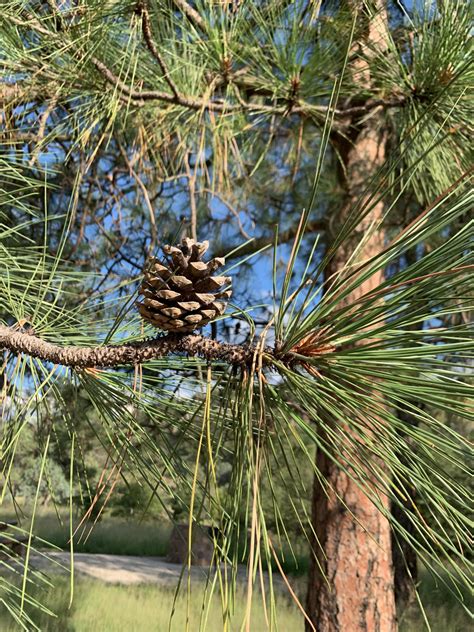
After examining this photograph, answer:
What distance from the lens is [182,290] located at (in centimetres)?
30

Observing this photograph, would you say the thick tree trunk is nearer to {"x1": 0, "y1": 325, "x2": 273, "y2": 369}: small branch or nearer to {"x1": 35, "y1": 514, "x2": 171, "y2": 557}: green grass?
{"x1": 0, "y1": 325, "x2": 273, "y2": 369}: small branch

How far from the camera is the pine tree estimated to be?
28 cm

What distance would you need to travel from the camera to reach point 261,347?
0.31 meters

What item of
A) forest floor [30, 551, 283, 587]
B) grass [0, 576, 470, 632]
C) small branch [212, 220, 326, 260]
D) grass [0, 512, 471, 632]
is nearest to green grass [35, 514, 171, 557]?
forest floor [30, 551, 283, 587]

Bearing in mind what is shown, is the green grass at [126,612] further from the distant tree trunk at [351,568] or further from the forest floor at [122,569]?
the distant tree trunk at [351,568]

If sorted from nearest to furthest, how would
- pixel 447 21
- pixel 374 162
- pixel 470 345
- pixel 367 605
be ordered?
pixel 470 345
pixel 447 21
pixel 367 605
pixel 374 162

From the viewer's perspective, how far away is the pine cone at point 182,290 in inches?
11.5

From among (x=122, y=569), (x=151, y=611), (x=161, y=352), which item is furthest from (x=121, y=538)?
(x=161, y=352)

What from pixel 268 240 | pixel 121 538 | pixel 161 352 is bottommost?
pixel 121 538

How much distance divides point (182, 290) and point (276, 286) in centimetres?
6

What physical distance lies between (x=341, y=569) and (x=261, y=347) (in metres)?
0.85

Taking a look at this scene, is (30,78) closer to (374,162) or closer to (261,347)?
(261,347)

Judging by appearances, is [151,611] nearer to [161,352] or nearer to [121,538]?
[161,352]

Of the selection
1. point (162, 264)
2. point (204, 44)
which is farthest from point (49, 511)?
point (162, 264)
